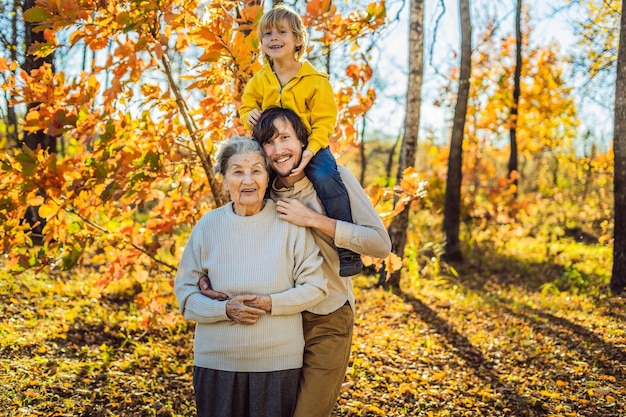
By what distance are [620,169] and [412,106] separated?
2.66 metres

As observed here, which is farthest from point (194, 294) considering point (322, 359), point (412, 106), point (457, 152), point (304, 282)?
point (457, 152)

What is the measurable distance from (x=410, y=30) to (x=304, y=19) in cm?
304

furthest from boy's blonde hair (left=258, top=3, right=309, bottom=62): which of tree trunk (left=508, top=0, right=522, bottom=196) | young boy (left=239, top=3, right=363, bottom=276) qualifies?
tree trunk (left=508, top=0, right=522, bottom=196)

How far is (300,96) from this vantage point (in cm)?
273

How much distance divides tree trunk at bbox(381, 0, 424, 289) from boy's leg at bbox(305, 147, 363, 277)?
4.09 meters

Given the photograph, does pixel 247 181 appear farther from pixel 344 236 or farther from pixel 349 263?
pixel 349 263

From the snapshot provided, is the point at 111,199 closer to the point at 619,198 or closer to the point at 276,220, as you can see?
the point at 276,220

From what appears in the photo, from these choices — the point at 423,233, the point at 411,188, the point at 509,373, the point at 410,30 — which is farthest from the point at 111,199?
the point at 423,233

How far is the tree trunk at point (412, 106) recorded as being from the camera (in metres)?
6.08

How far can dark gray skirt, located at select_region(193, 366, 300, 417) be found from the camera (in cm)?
213

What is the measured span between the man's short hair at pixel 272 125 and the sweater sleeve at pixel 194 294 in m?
0.48

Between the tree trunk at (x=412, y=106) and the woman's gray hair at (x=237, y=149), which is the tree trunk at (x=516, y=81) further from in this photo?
the woman's gray hair at (x=237, y=149)

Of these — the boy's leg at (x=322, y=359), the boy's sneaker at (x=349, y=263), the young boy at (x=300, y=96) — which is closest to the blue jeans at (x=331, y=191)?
the young boy at (x=300, y=96)

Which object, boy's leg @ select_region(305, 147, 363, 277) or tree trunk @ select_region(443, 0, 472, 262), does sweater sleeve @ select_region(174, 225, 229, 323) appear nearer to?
boy's leg @ select_region(305, 147, 363, 277)
